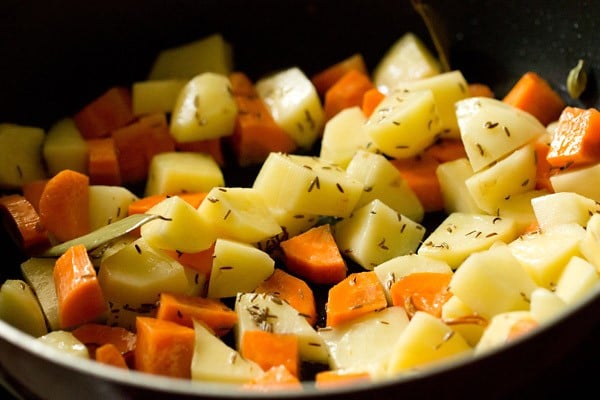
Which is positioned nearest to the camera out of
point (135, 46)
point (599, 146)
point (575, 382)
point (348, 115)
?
point (575, 382)

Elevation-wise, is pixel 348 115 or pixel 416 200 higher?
pixel 348 115

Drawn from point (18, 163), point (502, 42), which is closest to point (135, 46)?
point (18, 163)

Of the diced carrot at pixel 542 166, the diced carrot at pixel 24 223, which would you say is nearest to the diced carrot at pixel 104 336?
the diced carrot at pixel 24 223

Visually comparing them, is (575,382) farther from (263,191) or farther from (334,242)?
(263,191)

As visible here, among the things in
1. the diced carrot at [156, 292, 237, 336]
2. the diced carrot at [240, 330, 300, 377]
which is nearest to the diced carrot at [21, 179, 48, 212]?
the diced carrot at [156, 292, 237, 336]

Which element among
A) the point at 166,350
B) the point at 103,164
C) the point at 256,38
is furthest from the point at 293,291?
the point at 256,38

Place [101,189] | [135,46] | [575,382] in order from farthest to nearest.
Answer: [135,46]
[101,189]
[575,382]

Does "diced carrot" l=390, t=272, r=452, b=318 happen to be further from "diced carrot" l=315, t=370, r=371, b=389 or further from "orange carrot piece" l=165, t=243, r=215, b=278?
"orange carrot piece" l=165, t=243, r=215, b=278
